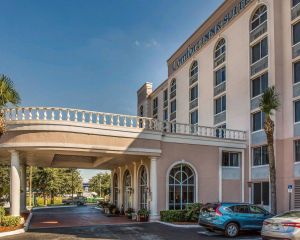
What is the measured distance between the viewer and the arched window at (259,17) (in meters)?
29.2

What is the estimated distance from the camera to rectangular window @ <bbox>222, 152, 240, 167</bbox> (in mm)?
28719

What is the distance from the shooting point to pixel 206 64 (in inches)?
1479

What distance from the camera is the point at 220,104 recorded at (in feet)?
114

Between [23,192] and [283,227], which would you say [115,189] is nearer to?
[23,192]

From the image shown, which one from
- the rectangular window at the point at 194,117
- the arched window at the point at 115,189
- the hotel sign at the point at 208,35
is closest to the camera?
the hotel sign at the point at 208,35

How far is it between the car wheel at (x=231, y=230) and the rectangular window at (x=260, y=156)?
10.6 m

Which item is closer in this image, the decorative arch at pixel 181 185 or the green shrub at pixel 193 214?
the green shrub at pixel 193 214

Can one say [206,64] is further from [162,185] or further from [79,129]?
[79,129]

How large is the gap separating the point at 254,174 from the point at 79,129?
1356 cm

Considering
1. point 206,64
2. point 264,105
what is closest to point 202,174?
point 264,105

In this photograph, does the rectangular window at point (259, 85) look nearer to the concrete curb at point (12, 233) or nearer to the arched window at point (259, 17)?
the arched window at point (259, 17)

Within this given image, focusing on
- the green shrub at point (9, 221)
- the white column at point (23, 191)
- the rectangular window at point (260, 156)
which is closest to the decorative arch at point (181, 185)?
the rectangular window at point (260, 156)

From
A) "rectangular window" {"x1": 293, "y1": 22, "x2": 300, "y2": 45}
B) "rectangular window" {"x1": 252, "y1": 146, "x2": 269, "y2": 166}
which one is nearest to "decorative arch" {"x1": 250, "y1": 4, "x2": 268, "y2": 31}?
"rectangular window" {"x1": 293, "y1": 22, "x2": 300, "y2": 45}

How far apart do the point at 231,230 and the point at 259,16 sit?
60.0 feet
